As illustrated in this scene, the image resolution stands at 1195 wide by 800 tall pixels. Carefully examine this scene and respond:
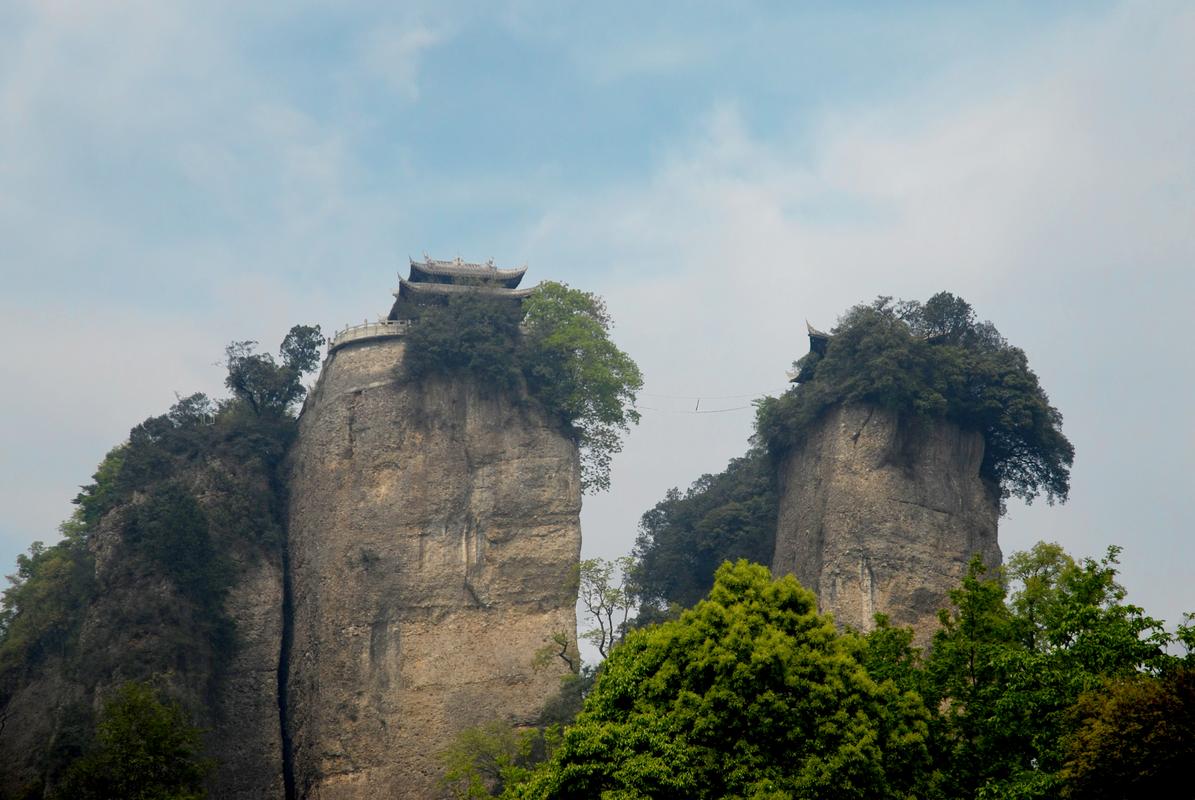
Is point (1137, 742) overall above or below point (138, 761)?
below

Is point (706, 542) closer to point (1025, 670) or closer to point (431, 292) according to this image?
point (431, 292)

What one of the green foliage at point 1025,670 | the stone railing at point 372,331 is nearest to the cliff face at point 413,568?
the stone railing at point 372,331

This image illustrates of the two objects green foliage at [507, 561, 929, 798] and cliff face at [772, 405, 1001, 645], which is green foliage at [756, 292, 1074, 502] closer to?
cliff face at [772, 405, 1001, 645]

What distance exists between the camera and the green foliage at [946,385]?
41.9 metres

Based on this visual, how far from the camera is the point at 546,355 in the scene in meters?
45.6

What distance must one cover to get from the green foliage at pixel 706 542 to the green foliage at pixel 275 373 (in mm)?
13144

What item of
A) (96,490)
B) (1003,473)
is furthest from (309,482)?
(1003,473)

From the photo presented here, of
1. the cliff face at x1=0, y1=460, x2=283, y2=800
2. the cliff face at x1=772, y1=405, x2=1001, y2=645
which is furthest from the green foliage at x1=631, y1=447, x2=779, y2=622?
the cliff face at x1=0, y1=460, x2=283, y2=800

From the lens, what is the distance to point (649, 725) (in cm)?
2480

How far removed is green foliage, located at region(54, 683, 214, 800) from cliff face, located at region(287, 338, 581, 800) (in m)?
6.63

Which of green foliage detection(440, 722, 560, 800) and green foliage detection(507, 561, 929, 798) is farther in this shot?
green foliage detection(440, 722, 560, 800)

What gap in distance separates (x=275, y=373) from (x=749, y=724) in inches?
1039

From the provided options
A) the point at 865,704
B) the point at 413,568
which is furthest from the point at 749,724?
the point at 413,568

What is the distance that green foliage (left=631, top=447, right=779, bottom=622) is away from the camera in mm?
45219
